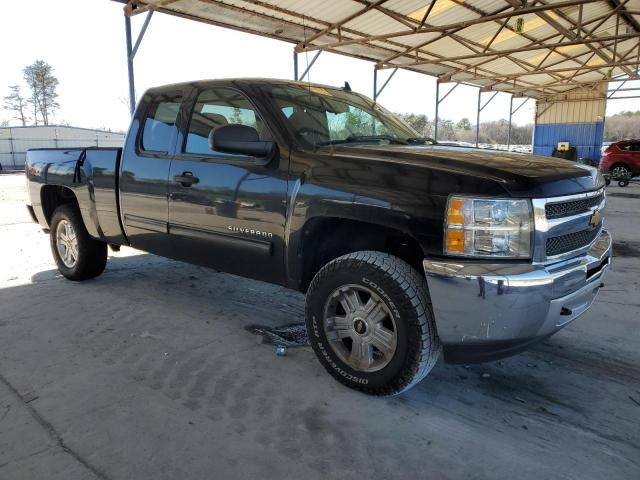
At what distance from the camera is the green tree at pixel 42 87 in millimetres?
57500

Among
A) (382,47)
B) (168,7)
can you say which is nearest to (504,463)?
(168,7)

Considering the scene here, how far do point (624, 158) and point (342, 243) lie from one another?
18.3 m

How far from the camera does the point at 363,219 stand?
2648mm

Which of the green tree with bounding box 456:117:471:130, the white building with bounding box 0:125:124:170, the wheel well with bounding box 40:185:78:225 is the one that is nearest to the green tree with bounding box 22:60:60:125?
the white building with bounding box 0:125:124:170

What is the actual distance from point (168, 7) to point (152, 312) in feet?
27.7

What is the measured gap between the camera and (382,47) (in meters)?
15.3

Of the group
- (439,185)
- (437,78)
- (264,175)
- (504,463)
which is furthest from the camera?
(437,78)

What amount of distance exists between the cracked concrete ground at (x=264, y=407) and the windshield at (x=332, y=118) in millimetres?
1494

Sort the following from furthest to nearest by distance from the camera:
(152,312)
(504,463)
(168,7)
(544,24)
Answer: (544,24) → (168,7) → (152,312) → (504,463)

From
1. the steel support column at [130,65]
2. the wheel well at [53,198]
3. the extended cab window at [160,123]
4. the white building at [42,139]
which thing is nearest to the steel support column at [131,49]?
the steel support column at [130,65]

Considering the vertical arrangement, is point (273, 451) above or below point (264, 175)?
below

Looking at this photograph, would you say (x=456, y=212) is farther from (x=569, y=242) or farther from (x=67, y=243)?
Answer: (x=67, y=243)

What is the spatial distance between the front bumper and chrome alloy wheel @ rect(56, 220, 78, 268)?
389 cm

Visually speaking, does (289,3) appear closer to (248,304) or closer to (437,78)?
(248,304)
